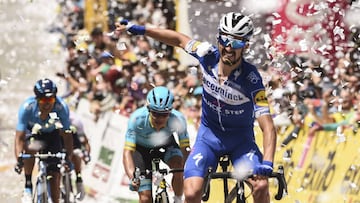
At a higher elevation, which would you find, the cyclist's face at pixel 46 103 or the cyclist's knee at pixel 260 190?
the cyclist's face at pixel 46 103

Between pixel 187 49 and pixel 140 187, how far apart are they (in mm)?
1434

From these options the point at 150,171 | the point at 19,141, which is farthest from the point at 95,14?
the point at 150,171

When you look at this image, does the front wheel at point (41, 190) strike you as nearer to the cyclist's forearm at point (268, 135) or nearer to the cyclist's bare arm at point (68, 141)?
the cyclist's bare arm at point (68, 141)

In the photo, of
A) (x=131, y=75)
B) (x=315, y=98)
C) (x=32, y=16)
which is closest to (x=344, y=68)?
(x=315, y=98)

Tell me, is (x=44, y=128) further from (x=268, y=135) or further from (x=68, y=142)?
(x=268, y=135)


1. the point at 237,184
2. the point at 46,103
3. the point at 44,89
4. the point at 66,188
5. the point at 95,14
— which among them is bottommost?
the point at 66,188

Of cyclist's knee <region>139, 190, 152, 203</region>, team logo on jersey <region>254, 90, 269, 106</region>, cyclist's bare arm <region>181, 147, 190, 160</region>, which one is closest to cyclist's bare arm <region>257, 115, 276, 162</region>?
team logo on jersey <region>254, 90, 269, 106</region>

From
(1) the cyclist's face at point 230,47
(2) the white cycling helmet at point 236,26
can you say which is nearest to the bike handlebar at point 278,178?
(1) the cyclist's face at point 230,47

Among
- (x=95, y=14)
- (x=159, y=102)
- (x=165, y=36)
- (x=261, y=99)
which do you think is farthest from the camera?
(x=95, y=14)

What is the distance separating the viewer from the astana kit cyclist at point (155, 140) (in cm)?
882

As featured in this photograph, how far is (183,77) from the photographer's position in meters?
13.0

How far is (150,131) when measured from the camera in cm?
910

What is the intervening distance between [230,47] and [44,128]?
400cm

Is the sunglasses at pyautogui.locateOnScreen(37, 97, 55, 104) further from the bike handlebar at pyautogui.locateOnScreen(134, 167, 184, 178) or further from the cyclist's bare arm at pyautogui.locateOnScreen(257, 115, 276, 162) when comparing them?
the cyclist's bare arm at pyautogui.locateOnScreen(257, 115, 276, 162)
